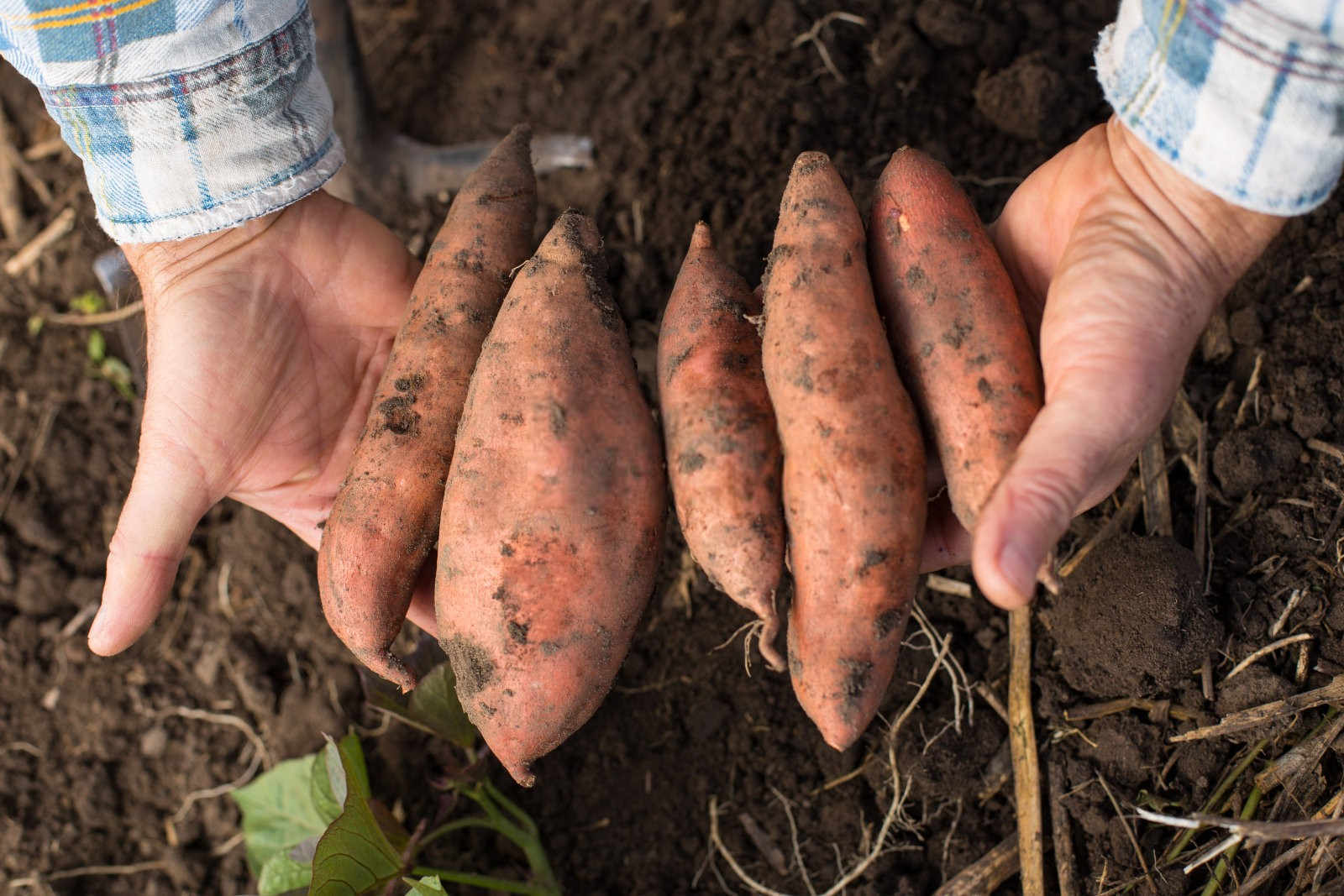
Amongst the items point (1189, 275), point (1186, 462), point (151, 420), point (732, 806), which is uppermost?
point (1189, 275)

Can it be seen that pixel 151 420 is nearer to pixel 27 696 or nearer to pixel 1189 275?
pixel 27 696

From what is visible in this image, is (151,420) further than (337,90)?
No

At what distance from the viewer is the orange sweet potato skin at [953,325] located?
1.45 m

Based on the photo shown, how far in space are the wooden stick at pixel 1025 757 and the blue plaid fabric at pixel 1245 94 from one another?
37.2 inches

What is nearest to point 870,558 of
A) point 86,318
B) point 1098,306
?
point 1098,306

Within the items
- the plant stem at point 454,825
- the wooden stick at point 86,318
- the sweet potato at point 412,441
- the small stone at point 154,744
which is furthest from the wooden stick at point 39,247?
the plant stem at point 454,825

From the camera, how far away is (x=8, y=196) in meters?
3.27

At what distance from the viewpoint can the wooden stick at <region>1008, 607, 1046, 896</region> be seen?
1.87 m

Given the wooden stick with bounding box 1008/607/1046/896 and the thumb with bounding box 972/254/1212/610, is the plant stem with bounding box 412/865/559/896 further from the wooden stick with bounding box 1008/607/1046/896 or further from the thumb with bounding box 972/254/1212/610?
the thumb with bounding box 972/254/1212/610

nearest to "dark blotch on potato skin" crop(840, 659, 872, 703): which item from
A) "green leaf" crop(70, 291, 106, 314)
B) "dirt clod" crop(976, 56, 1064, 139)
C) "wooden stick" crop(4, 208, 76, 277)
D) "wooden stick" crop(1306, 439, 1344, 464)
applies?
"wooden stick" crop(1306, 439, 1344, 464)

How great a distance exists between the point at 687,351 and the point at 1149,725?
1.13m

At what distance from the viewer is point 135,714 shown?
8.73 feet

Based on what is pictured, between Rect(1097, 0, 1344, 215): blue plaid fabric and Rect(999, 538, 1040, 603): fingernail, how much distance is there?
651 mm

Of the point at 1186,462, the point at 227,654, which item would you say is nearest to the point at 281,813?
the point at 227,654
